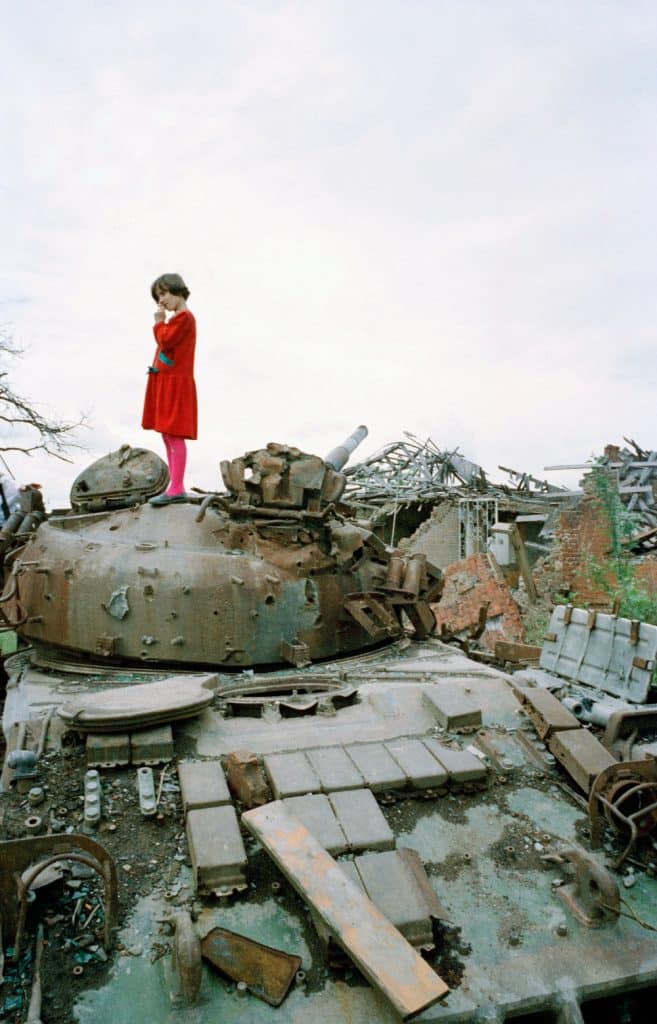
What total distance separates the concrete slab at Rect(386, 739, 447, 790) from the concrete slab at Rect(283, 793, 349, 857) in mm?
559

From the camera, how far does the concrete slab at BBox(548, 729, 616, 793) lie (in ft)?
14.8

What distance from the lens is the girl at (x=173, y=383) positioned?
6980 mm

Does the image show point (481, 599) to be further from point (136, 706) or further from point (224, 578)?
point (136, 706)

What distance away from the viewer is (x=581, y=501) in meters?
17.5

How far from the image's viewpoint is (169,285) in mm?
6945

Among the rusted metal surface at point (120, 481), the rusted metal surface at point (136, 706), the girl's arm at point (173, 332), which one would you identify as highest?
the girl's arm at point (173, 332)

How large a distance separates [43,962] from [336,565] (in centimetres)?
402

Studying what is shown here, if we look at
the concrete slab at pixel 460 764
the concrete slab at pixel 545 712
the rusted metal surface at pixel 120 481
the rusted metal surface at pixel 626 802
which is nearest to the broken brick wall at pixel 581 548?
the rusted metal surface at pixel 120 481

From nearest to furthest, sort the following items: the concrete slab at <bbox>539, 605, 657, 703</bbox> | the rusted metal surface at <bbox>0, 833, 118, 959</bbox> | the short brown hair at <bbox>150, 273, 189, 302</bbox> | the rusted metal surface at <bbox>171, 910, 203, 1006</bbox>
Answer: the rusted metal surface at <bbox>171, 910, 203, 1006</bbox>, the rusted metal surface at <bbox>0, 833, 118, 959</bbox>, the concrete slab at <bbox>539, 605, 657, 703</bbox>, the short brown hair at <bbox>150, 273, 189, 302</bbox>

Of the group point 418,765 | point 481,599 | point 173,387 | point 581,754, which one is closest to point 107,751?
point 418,765

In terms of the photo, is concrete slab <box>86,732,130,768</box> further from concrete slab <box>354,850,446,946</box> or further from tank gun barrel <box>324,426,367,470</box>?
tank gun barrel <box>324,426,367,470</box>

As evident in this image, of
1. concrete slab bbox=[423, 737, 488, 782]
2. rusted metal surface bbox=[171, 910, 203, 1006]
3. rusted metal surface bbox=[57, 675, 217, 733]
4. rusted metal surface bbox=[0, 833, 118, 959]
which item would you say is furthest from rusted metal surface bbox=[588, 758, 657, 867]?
rusted metal surface bbox=[0, 833, 118, 959]

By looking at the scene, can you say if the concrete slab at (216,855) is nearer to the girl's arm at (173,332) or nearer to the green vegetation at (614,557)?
the girl's arm at (173,332)

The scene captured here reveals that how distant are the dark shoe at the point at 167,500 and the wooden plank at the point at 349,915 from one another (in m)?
3.78
